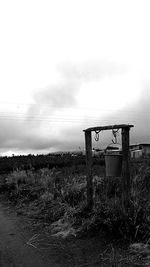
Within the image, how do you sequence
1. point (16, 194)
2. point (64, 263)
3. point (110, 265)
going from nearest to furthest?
1. point (110, 265)
2. point (64, 263)
3. point (16, 194)

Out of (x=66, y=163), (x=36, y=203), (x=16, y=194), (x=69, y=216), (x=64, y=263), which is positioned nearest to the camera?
(x=64, y=263)

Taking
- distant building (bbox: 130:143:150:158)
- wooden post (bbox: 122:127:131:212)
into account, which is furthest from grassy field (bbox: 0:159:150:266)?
distant building (bbox: 130:143:150:158)

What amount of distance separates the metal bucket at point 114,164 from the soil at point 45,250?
1.34 metres

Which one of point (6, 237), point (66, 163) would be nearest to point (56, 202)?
point (6, 237)

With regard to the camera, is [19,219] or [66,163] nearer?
[19,219]

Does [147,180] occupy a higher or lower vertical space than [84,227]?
higher

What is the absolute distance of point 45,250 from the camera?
548cm

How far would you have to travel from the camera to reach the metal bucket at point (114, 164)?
639 cm

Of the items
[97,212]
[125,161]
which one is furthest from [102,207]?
[125,161]

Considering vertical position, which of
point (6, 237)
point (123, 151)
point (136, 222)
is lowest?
point (6, 237)

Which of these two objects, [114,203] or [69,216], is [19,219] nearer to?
[69,216]

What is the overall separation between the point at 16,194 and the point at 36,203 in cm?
236

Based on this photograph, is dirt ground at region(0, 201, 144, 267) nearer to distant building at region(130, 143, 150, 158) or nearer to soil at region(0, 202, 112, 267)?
soil at region(0, 202, 112, 267)

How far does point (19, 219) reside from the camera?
8.28 m
